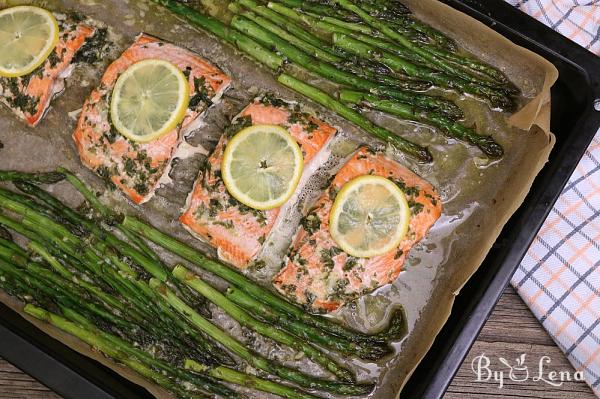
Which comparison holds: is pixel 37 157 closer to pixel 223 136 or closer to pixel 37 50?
pixel 37 50

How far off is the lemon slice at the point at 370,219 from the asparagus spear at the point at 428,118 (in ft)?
2.38

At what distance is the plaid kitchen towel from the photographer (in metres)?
4.87

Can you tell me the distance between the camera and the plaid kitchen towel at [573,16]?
4871mm

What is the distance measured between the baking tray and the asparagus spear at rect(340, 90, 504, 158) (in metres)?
0.47

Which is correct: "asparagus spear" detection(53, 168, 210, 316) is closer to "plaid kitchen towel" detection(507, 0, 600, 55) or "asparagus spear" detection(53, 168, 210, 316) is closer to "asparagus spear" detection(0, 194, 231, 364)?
"asparagus spear" detection(0, 194, 231, 364)

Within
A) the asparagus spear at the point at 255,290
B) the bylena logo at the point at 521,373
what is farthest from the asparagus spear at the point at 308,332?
the bylena logo at the point at 521,373

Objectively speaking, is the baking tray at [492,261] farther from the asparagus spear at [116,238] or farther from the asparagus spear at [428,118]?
the asparagus spear at [116,238]

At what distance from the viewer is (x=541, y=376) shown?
16.0 ft

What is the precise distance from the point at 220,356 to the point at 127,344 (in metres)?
0.72

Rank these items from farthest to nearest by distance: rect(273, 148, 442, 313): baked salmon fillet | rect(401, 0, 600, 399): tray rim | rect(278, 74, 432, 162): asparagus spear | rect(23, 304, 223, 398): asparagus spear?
1. rect(278, 74, 432, 162): asparagus spear
2. rect(23, 304, 223, 398): asparagus spear
3. rect(273, 148, 442, 313): baked salmon fillet
4. rect(401, 0, 600, 399): tray rim

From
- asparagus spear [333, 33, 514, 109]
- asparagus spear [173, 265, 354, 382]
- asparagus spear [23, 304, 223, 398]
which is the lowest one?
asparagus spear [23, 304, 223, 398]

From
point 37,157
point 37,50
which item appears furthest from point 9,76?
point 37,157

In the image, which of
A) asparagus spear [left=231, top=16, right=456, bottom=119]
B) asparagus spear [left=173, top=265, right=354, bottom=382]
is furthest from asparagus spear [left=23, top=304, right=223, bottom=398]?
asparagus spear [left=231, top=16, right=456, bottom=119]

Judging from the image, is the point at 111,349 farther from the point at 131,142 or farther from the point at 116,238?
the point at 131,142
